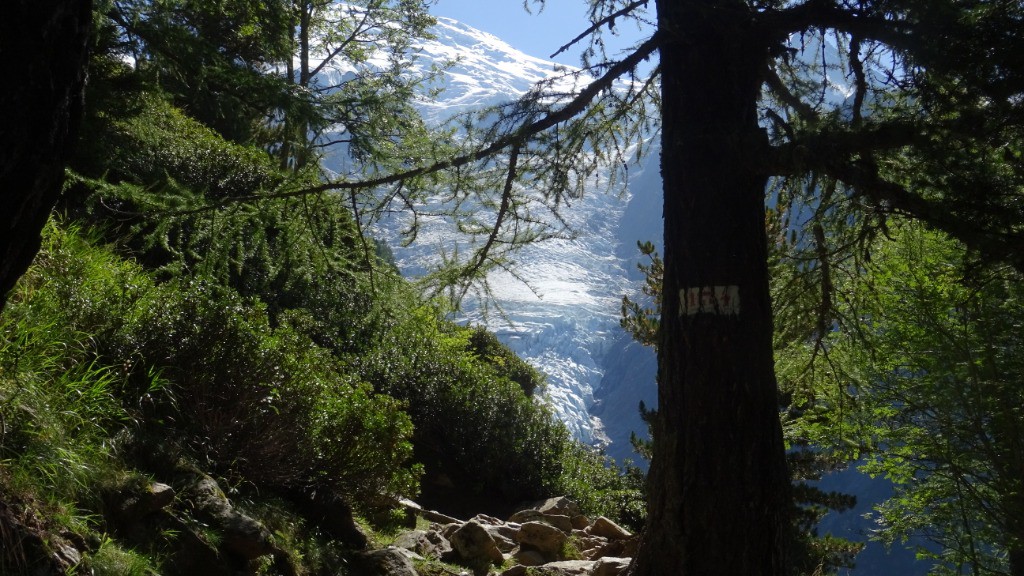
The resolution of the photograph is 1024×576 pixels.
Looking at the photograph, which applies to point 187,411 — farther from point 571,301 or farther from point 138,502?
point 571,301

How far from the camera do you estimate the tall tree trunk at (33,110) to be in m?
2.18

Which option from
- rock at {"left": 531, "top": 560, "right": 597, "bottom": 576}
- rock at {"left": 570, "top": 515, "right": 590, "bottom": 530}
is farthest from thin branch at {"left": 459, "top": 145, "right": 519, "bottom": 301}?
rock at {"left": 570, "top": 515, "right": 590, "bottom": 530}

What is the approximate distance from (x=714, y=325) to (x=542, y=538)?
149 inches

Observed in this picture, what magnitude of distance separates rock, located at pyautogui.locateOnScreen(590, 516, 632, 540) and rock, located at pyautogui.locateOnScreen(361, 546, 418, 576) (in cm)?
346

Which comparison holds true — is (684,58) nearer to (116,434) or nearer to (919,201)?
(919,201)

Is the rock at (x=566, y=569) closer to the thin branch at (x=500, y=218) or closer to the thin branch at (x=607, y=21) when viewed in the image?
the thin branch at (x=500, y=218)

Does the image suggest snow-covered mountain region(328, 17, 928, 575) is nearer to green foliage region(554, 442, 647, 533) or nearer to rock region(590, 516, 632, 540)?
green foliage region(554, 442, 647, 533)

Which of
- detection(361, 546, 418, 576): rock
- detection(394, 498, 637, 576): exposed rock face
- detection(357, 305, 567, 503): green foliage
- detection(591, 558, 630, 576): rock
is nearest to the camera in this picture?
detection(361, 546, 418, 576): rock

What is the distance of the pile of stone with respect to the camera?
611 centimetres

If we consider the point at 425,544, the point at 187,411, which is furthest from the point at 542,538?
the point at 187,411

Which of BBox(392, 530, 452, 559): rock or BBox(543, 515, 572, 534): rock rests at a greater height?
BBox(392, 530, 452, 559): rock

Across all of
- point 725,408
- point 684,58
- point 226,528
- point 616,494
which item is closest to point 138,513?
point 226,528

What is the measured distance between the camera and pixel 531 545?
7.20 meters

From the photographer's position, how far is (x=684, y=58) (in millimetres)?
4527
